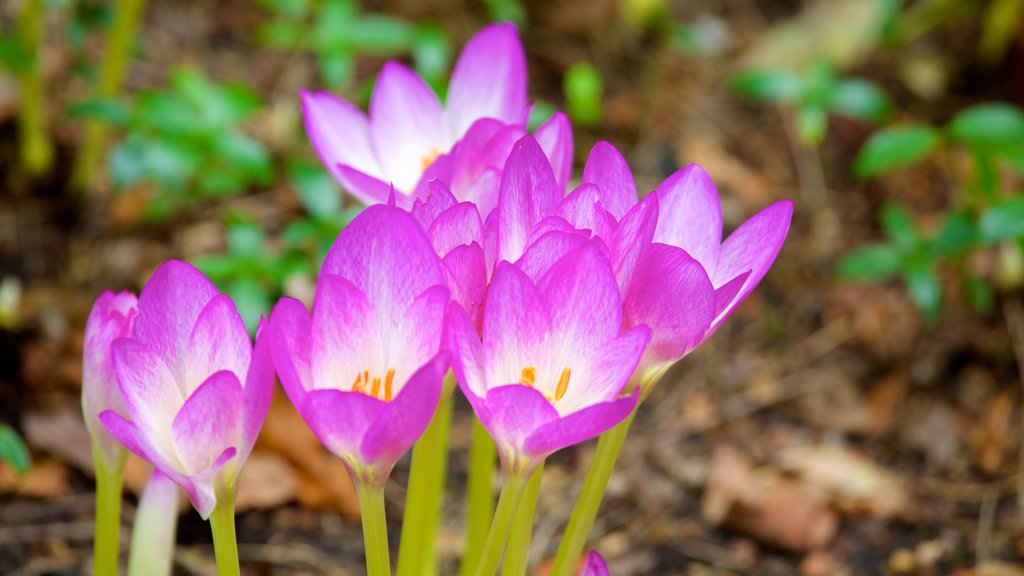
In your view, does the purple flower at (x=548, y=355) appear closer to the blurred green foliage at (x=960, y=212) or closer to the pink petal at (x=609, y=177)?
the pink petal at (x=609, y=177)

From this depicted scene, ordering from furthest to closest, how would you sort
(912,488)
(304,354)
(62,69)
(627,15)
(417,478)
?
(627,15) → (62,69) → (912,488) → (417,478) → (304,354)

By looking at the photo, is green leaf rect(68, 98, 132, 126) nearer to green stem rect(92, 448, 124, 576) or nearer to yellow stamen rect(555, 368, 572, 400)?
green stem rect(92, 448, 124, 576)

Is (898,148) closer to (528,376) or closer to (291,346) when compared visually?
(528,376)

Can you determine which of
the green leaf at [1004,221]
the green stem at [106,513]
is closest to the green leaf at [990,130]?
A: the green leaf at [1004,221]

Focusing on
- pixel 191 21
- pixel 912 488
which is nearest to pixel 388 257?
pixel 912 488

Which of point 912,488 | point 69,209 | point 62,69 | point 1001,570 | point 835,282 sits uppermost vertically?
point 62,69

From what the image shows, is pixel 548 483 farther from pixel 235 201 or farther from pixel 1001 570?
pixel 235 201

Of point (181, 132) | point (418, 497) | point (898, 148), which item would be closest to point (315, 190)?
point (181, 132)
